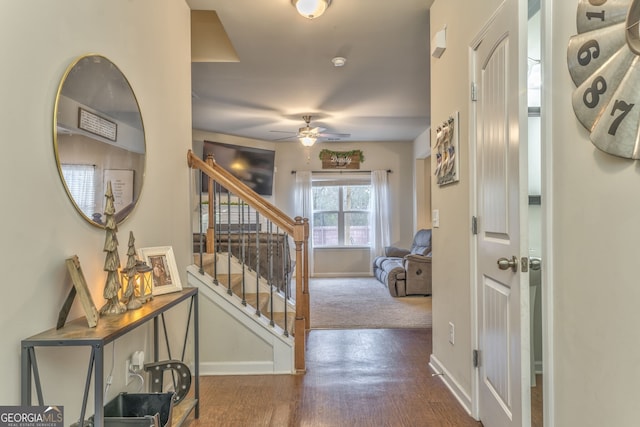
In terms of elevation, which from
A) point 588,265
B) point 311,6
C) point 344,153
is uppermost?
point 311,6

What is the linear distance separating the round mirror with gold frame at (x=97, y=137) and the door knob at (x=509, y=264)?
69.7 inches

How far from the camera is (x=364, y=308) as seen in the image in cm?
474

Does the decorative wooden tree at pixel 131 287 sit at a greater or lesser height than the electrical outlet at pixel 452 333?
greater

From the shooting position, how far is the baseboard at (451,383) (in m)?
2.20

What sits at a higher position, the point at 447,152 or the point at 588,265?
the point at 447,152

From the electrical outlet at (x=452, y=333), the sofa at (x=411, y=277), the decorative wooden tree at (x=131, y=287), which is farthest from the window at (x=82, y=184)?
the sofa at (x=411, y=277)

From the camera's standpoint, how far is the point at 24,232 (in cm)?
117

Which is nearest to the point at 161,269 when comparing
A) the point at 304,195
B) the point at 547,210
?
the point at 547,210

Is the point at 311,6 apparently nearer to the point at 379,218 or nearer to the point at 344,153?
the point at 344,153

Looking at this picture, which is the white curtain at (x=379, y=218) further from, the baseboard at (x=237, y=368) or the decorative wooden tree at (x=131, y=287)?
the decorative wooden tree at (x=131, y=287)

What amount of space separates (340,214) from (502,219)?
6016 millimetres

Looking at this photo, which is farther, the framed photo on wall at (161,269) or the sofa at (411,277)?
the sofa at (411,277)

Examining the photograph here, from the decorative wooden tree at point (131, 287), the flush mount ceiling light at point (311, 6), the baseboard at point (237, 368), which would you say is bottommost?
the baseboard at point (237, 368)
